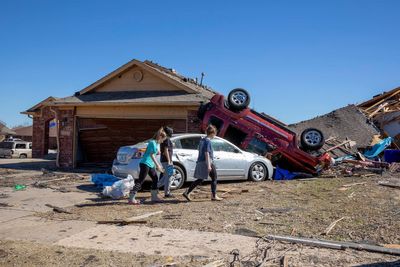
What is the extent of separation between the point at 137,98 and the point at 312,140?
7280 mm

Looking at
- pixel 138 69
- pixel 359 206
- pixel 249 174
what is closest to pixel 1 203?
pixel 249 174

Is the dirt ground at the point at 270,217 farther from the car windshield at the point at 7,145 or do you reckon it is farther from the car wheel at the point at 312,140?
the car windshield at the point at 7,145

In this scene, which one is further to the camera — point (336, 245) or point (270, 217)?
point (270, 217)

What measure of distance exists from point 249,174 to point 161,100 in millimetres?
5251

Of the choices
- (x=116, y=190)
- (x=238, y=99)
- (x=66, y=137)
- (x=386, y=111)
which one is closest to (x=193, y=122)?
(x=238, y=99)

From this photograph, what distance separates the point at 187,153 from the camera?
10.8m

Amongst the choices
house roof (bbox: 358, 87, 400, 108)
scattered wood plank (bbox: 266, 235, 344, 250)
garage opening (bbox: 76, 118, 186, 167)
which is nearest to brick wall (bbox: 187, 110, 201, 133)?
garage opening (bbox: 76, 118, 186, 167)

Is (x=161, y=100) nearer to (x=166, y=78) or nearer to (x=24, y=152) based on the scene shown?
(x=166, y=78)

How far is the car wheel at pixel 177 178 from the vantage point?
1051cm

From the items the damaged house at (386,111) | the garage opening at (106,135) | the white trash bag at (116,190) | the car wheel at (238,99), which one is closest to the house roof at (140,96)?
the garage opening at (106,135)

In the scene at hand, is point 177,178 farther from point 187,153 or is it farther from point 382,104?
point 382,104

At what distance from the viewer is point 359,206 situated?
7.80 metres

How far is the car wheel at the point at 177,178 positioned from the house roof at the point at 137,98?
4418 millimetres

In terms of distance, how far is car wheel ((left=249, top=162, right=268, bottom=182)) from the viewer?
12.0 m
